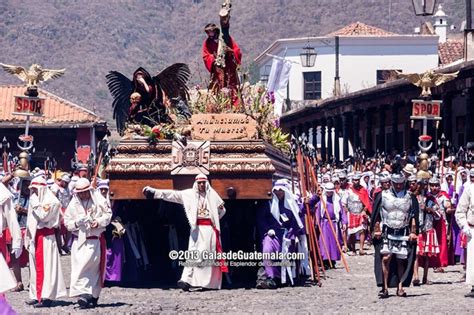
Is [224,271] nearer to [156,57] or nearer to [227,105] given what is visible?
[227,105]

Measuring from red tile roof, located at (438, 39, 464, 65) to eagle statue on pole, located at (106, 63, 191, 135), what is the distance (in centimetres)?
5320

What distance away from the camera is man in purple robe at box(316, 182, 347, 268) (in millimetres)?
22250

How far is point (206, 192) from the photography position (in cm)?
1775

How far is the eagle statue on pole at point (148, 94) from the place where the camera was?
63.8ft

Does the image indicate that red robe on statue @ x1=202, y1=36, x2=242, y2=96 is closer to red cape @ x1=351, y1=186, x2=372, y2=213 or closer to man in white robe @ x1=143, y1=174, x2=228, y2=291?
man in white robe @ x1=143, y1=174, x2=228, y2=291

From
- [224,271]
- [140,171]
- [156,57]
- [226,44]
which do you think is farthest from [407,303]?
[156,57]

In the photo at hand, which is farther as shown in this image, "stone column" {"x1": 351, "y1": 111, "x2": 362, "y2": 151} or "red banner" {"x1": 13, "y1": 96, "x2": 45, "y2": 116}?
"stone column" {"x1": 351, "y1": 111, "x2": 362, "y2": 151}

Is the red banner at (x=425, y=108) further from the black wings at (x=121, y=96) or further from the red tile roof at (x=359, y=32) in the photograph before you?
the red tile roof at (x=359, y=32)

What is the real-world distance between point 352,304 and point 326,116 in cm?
3256

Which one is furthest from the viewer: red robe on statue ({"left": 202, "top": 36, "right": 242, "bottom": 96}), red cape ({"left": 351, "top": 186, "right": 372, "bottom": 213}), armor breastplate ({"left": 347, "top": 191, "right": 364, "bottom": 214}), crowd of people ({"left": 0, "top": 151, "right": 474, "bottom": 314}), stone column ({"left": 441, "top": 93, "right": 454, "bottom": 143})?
stone column ({"left": 441, "top": 93, "right": 454, "bottom": 143})

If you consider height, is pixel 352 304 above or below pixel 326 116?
below

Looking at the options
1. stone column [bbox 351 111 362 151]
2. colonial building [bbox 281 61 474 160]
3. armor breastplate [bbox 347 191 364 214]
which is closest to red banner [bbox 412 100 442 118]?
armor breastplate [bbox 347 191 364 214]

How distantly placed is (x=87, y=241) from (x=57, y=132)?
39334 mm

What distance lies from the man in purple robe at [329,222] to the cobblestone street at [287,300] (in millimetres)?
2648
